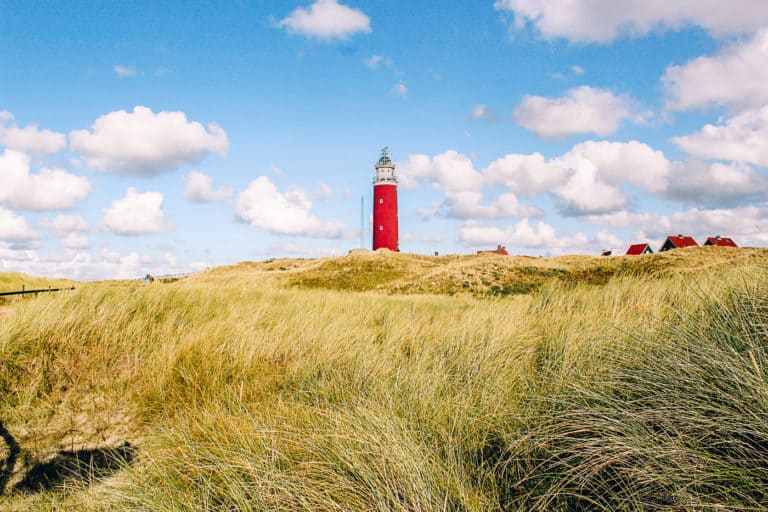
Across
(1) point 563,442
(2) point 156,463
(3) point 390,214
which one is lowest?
(2) point 156,463

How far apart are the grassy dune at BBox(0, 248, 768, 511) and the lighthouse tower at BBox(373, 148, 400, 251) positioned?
43618mm

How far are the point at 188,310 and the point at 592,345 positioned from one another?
5.74 meters

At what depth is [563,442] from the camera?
255 centimetres

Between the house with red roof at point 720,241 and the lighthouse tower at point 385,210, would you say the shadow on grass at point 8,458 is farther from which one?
the house with red roof at point 720,241

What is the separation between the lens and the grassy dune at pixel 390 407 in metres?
2.18

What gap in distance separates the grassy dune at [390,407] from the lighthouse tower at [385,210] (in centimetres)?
Answer: 4362

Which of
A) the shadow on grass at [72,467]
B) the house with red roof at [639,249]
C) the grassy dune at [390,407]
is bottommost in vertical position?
the shadow on grass at [72,467]

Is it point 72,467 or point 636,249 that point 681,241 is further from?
point 72,467

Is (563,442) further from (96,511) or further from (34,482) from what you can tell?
(34,482)

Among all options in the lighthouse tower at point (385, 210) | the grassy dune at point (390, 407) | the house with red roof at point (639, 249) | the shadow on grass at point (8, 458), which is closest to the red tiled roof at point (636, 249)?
the house with red roof at point (639, 249)

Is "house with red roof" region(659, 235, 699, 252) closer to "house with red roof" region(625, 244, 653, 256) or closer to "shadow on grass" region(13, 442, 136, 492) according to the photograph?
"house with red roof" region(625, 244, 653, 256)

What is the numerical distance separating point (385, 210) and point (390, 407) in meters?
48.3

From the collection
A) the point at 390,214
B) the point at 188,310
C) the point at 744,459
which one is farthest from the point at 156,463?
the point at 390,214

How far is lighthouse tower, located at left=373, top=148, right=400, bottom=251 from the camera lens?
166ft
